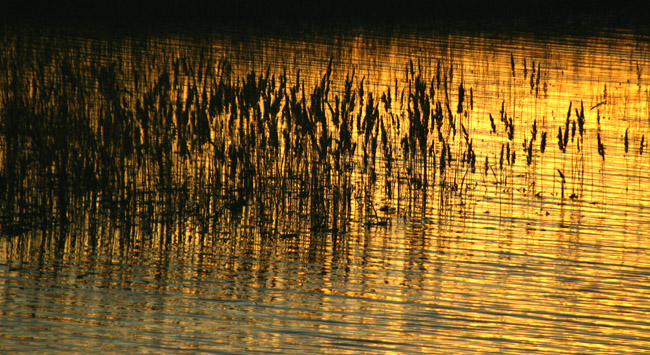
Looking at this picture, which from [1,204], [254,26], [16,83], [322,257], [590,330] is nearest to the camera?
[590,330]

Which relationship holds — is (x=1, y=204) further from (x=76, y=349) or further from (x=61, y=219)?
(x=76, y=349)

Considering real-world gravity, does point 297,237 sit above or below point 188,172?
below

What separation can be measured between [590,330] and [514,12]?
90.6ft

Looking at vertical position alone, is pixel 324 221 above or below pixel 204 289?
above

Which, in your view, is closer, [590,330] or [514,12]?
[590,330]

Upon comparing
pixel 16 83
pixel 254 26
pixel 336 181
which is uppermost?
pixel 254 26

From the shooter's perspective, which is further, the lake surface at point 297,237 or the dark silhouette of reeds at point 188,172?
the dark silhouette of reeds at point 188,172

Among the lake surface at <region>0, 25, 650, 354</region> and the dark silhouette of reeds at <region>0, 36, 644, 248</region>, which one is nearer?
the lake surface at <region>0, 25, 650, 354</region>

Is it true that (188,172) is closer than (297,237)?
No

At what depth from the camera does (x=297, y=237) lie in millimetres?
7965

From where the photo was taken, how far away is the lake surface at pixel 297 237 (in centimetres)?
591

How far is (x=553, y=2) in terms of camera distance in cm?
3397

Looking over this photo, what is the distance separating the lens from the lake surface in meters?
5.91

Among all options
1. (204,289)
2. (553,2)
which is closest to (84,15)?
(553,2)
